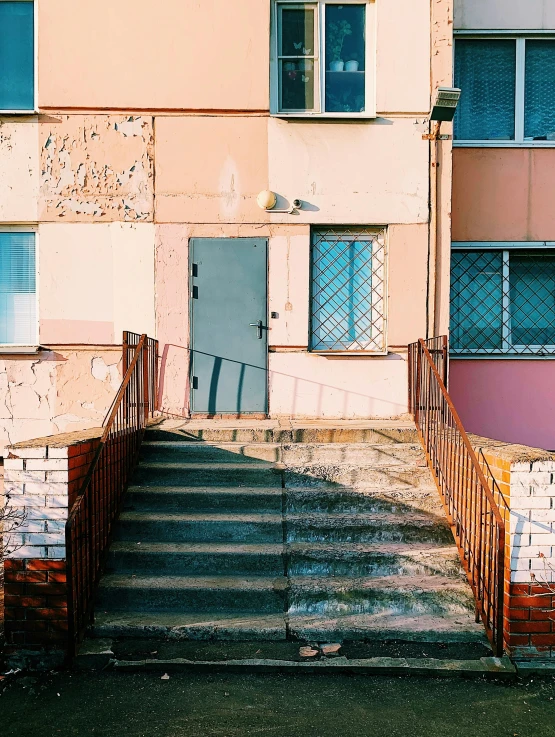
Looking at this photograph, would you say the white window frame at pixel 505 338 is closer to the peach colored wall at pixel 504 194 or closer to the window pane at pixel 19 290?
the peach colored wall at pixel 504 194

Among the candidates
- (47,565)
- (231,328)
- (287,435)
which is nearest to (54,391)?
(231,328)

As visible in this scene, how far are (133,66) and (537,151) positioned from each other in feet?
15.2

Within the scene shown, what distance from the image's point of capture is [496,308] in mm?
7605

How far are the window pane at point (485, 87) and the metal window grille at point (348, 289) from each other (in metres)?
2.03

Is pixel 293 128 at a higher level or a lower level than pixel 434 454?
higher

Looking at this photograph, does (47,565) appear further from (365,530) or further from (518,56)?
(518,56)

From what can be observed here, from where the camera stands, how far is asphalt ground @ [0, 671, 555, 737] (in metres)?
3.25

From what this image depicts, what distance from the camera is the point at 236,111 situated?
269 inches

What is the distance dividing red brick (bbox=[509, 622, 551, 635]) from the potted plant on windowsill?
5.76 meters

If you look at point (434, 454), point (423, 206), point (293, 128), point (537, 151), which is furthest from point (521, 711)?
point (537, 151)

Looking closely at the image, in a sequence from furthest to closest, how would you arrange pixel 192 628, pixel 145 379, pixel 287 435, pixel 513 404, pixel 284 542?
pixel 513 404 < pixel 145 379 < pixel 287 435 < pixel 284 542 < pixel 192 628

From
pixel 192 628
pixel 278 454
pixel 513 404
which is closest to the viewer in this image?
pixel 192 628

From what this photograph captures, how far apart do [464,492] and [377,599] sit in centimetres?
101

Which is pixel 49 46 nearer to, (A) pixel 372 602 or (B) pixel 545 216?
(B) pixel 545 216
